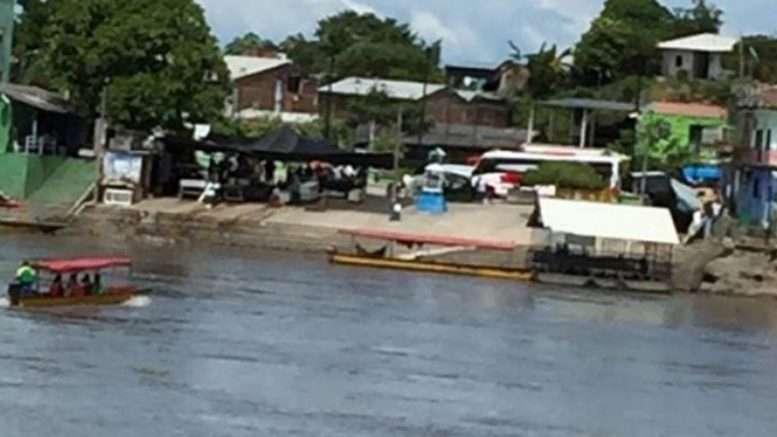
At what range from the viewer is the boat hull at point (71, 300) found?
4131 cm

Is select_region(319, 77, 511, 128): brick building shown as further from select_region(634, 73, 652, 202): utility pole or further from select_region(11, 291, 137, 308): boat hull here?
select_region(11, 291, 137, 308): boat hull

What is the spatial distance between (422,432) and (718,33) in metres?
87.8

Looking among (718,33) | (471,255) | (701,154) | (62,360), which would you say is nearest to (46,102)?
(471,255)

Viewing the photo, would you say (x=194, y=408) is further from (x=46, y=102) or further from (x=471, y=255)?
(x=46, y=102)

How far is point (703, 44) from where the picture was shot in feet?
349

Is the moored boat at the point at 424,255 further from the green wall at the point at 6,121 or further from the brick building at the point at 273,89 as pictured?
the brick building at the point at 273,89

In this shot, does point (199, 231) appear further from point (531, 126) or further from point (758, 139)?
point (531, 126)

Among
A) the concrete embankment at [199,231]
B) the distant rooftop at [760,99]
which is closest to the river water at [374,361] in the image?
the concrete embankment at [199,231]

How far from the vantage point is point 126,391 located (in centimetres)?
3291

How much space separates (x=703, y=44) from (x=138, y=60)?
43.7 m

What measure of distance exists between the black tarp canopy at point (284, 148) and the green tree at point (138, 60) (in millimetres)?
1059

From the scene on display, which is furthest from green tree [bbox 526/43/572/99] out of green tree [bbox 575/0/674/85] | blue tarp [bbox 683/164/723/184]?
blue tarp [bbox 683/164/723/184]

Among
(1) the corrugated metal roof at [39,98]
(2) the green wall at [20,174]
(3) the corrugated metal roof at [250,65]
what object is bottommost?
(2) the green wall at [20,174]

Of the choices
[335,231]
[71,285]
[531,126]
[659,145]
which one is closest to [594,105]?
[531,126]
